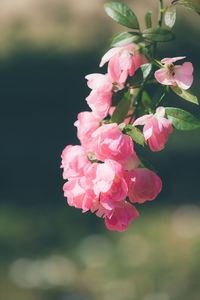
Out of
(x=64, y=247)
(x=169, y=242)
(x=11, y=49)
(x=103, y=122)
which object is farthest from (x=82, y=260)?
(x=103, y=122)

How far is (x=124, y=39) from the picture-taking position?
1097mm

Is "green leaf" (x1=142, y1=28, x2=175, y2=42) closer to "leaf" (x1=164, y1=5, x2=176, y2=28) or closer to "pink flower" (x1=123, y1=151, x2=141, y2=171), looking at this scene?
"leaf" (x1=164, y1=5, x2=176, y2=28)

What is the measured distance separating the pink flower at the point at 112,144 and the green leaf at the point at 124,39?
0.11m

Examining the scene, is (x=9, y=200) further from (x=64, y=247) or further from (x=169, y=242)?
(x=169, y=242)

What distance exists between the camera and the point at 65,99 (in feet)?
15.9

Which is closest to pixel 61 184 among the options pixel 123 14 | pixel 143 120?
pixel 123 14

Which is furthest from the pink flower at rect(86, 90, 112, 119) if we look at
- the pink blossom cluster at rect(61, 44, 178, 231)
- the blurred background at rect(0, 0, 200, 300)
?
the blurred background at rect(0, 0, 200, 300)

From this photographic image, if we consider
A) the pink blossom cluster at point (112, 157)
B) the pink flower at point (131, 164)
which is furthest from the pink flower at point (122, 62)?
the pink flower at point (131, 164)

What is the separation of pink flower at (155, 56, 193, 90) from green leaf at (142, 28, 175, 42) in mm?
46

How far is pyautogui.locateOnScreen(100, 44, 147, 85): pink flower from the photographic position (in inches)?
42.3

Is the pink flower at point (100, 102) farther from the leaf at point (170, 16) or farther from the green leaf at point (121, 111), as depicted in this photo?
the leaf at point (170, 16)

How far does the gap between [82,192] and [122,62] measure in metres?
0.17

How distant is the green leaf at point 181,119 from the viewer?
3.41 feet

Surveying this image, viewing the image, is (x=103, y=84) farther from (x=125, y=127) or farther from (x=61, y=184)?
(x=61, y=184)
